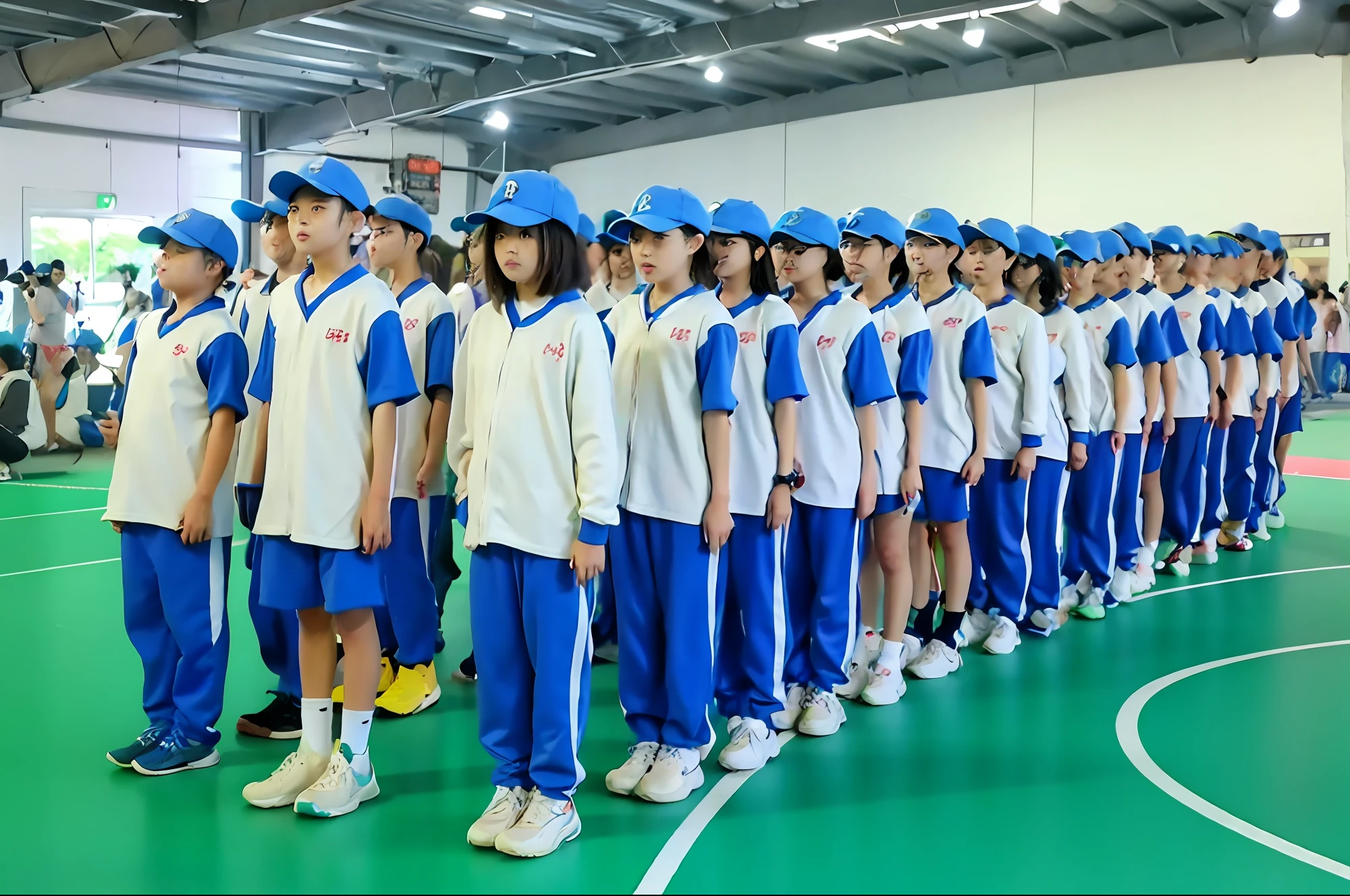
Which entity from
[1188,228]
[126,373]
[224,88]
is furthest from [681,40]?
[126,373]

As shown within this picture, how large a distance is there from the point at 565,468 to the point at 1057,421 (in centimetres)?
278

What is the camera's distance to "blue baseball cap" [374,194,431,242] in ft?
12.6

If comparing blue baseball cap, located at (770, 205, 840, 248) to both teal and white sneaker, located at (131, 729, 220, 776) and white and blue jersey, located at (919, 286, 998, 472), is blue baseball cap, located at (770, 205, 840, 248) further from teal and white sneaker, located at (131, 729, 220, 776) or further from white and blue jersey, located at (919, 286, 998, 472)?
teal and white sneaker, located at (131, 729, 220, 776)

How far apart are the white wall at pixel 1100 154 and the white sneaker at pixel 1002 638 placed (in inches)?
363

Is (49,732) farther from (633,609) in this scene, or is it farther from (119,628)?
(633,609)

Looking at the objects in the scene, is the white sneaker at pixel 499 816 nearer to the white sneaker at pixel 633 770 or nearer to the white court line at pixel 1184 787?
the white sneaker at pixel 633 770

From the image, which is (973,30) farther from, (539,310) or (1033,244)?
(539,310)

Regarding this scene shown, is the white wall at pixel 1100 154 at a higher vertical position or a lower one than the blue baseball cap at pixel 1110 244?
higher

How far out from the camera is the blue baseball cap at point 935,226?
426 centimetres

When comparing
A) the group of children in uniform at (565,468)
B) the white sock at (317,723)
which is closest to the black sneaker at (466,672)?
the group of children in uniform at (565,468)

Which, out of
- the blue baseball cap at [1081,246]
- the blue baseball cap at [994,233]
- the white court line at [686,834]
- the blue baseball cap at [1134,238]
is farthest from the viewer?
the blue baseball cap at [1134,238]

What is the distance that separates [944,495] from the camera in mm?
4410

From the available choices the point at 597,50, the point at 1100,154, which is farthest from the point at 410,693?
the point at 1100,154

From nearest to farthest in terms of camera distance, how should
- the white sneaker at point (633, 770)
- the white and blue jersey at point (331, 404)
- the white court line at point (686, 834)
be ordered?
the white court line at point (686, 834), the white and blue jersey at point (331, 404), the white sneaker at point (633, 770)
